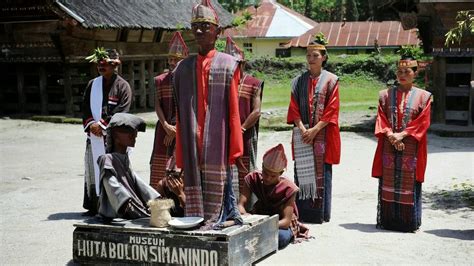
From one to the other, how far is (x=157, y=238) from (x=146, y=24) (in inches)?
587

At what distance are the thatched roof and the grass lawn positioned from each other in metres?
3.38

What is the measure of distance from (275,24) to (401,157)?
43754 mm

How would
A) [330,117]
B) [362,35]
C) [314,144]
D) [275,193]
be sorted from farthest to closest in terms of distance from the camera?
1. [362,35]
2. [314,144]
3. [330,117]
4. [275,193]

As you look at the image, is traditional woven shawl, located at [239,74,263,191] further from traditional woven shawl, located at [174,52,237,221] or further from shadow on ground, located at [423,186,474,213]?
shadow on ground, located at [423,186,474,213]

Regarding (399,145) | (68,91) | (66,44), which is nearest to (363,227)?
(399,145)

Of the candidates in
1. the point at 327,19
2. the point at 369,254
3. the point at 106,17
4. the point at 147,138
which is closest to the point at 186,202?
the point at 369,254

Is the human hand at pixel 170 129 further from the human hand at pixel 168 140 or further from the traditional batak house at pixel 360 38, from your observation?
the traditional batak house at pixel 360 38

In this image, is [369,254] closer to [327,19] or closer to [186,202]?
[186,202]

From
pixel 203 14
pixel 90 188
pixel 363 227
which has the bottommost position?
pixel 363 227

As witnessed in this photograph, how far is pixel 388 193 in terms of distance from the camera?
7.21 m

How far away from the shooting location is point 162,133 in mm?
7559

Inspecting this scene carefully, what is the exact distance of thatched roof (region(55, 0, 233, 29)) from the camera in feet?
58.0

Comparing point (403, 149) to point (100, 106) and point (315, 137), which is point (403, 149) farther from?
point (100, 106)

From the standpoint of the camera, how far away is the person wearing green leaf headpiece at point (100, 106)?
25.1ft
